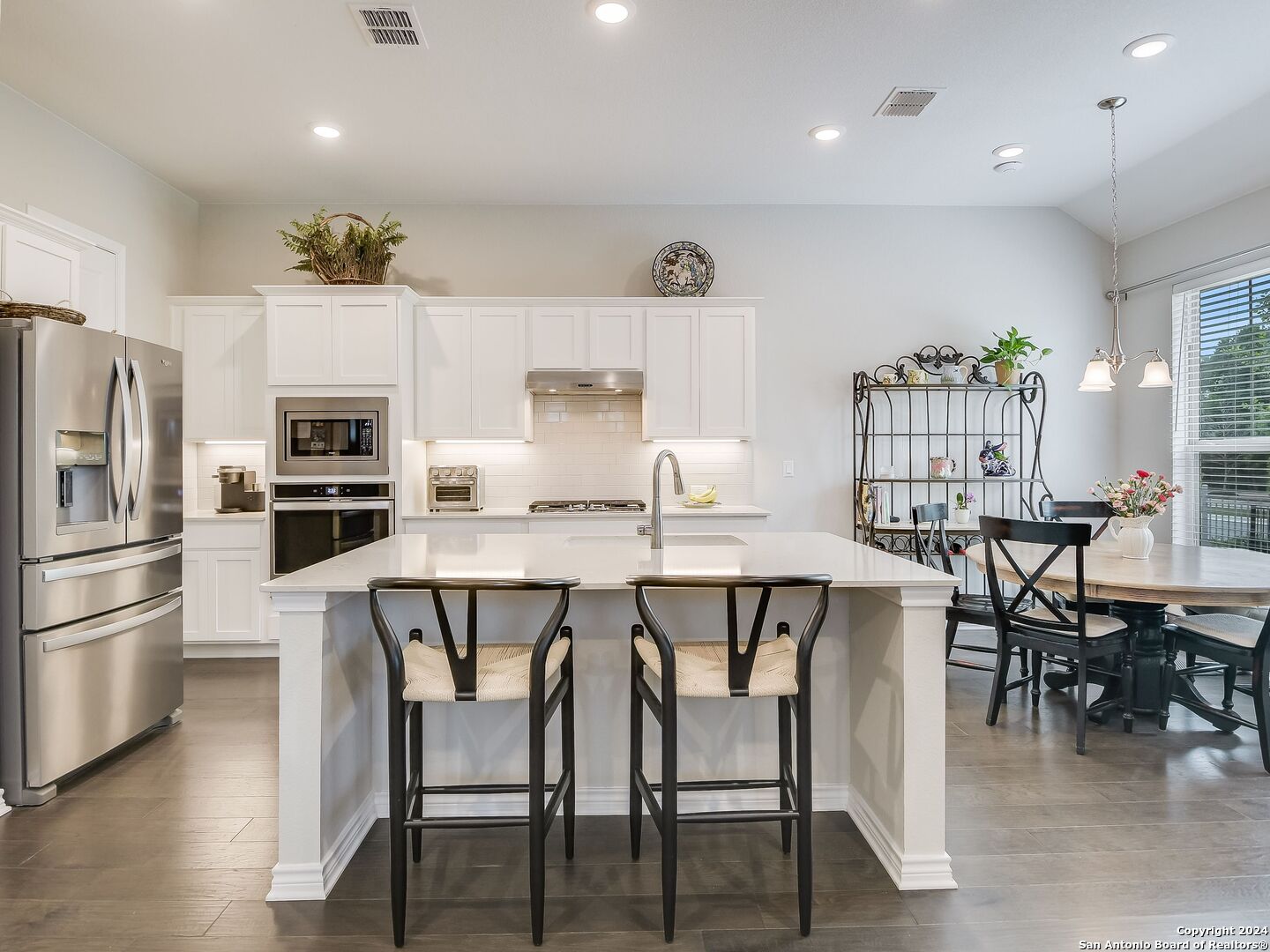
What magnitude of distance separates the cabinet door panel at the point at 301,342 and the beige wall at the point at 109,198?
2.63 ft

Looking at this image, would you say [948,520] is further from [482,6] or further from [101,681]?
[101,681]

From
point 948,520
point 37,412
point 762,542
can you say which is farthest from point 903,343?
point 37,412

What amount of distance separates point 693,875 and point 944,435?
12.3 feet

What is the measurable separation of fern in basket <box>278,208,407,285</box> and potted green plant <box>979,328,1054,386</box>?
12.6 feet

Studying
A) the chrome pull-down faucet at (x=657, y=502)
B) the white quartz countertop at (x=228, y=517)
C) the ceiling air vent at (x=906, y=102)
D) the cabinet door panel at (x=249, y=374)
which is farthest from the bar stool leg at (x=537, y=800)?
the cabinet door panel at (x=249, y=374)

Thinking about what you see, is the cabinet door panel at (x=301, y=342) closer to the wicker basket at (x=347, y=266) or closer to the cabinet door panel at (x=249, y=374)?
the wicker basket at (x=347, y=266)

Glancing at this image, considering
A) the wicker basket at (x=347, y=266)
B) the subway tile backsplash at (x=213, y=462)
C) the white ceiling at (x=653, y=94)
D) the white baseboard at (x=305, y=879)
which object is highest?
the white ceiling at (x=653, y=94)

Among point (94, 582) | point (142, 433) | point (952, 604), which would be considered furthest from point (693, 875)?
point (142, 433)

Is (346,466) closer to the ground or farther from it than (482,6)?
closer to the ground

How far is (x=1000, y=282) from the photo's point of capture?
5.01 m

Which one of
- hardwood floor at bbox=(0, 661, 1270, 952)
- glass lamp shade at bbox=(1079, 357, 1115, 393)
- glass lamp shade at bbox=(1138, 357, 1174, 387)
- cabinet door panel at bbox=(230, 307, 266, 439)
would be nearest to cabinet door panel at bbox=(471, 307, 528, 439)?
cabinet door panel at bbox=(230, 307, 266, 439)

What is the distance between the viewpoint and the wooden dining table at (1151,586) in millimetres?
2730

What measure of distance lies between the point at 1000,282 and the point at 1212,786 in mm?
3456

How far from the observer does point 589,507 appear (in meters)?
4.53
